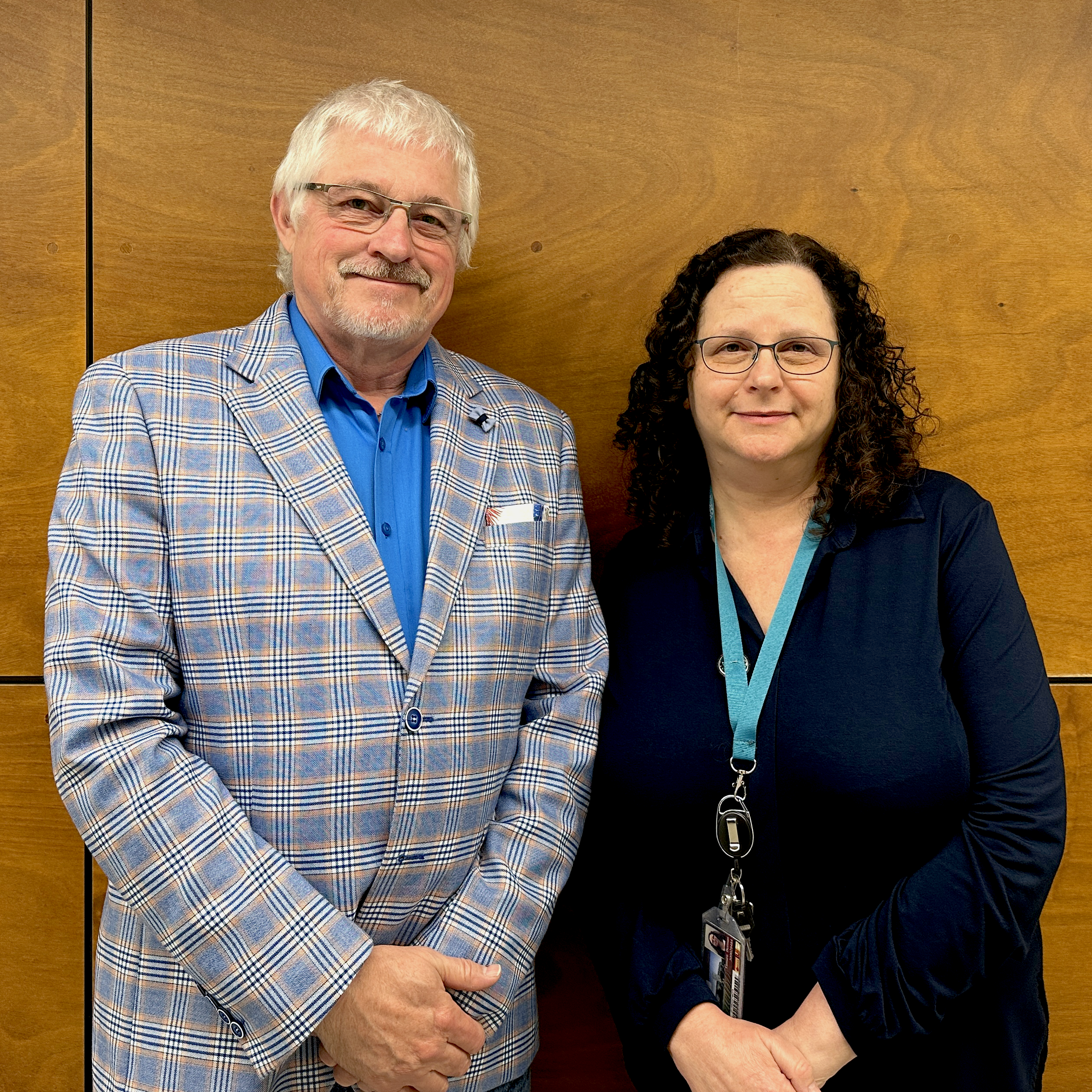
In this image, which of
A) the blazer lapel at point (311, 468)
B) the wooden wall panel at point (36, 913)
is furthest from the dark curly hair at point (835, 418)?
the wooden wall panel at point (36, 913)

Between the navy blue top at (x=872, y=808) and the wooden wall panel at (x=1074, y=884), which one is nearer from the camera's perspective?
the navy blue top at (x=872, y=808)

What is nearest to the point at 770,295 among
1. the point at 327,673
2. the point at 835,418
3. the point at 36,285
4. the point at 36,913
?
the point at 835,418

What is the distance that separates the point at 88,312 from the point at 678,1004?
1909 mm

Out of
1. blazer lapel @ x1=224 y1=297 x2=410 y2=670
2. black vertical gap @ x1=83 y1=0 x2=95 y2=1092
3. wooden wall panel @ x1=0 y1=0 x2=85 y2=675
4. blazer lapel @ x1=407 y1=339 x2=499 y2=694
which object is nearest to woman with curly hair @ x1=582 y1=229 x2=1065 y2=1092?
blazer lapel @ x1=407 y1=339 x2=499 y2=694

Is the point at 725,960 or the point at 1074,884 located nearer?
the point at 725,960

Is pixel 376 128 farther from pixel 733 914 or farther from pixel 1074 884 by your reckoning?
pixel 1074 884

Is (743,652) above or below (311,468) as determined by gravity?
below

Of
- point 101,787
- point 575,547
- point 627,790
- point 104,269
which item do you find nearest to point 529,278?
point 575,547

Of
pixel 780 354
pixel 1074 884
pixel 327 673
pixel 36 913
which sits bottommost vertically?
pixel 36 913

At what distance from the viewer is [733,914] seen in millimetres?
1663

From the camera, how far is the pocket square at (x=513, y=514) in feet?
5.67

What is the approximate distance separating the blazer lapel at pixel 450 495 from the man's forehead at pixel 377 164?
1.09 ft

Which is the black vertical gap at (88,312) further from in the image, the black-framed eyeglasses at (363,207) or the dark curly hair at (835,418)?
the dark curly hair at (835,418)

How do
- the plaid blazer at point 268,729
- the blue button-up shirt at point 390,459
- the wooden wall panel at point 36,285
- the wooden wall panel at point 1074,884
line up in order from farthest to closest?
1. the wooden wall panel at point 1074,884
2. the wooden wall panel at point 36,285
3. the blue button-up shirt at point 390,459
4. the plaid blazer at point 268,729
